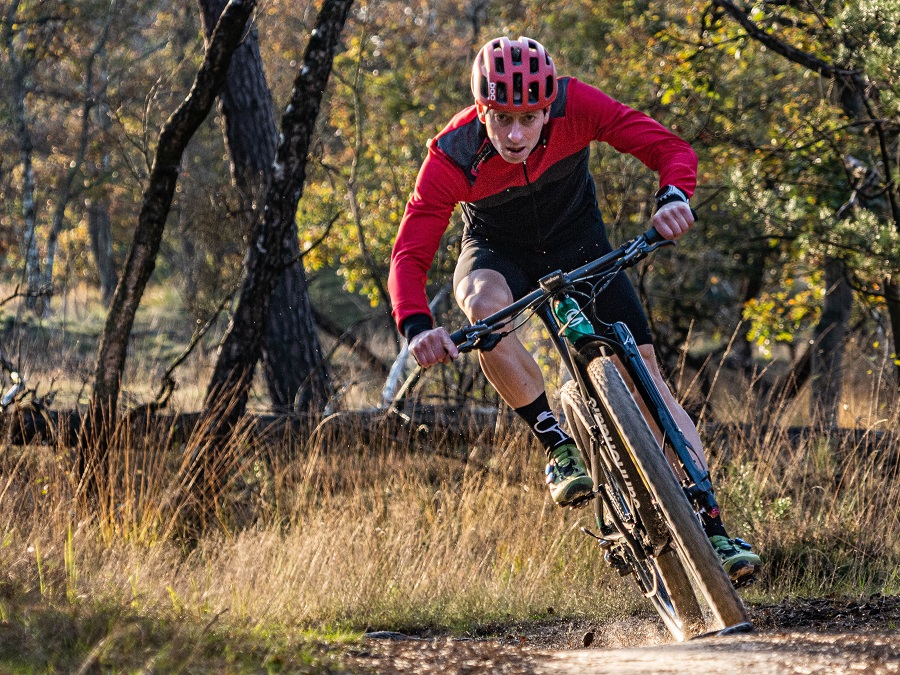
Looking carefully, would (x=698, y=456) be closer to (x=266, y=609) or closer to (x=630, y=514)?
(x=630, y=514)

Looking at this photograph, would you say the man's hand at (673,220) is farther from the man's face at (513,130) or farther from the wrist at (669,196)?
the man's face at (513,130)

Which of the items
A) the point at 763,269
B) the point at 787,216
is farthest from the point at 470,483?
the point at 763,269

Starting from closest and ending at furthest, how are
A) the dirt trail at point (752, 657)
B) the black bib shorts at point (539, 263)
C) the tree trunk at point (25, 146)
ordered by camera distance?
the dirt trail at point (752, 657) < the black bib shorts at point (539, 263) < the tree trunk at point (25, 146)

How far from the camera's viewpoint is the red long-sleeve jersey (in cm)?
395

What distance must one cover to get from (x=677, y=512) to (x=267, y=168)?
692cm

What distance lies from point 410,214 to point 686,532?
5.14 ft

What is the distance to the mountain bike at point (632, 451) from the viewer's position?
11.2 feet

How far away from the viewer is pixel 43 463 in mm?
6750

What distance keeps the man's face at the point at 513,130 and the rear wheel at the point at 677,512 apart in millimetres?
1070

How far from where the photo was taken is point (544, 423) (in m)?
4.36

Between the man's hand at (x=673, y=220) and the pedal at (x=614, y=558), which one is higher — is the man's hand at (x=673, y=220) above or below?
above

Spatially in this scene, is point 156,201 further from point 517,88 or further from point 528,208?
point 517,88

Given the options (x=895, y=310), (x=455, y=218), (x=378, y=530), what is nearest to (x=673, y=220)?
(x=378, y=530)

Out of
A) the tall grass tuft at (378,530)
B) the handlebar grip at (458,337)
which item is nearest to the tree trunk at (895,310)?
the tall grass tuft at (378,530)
